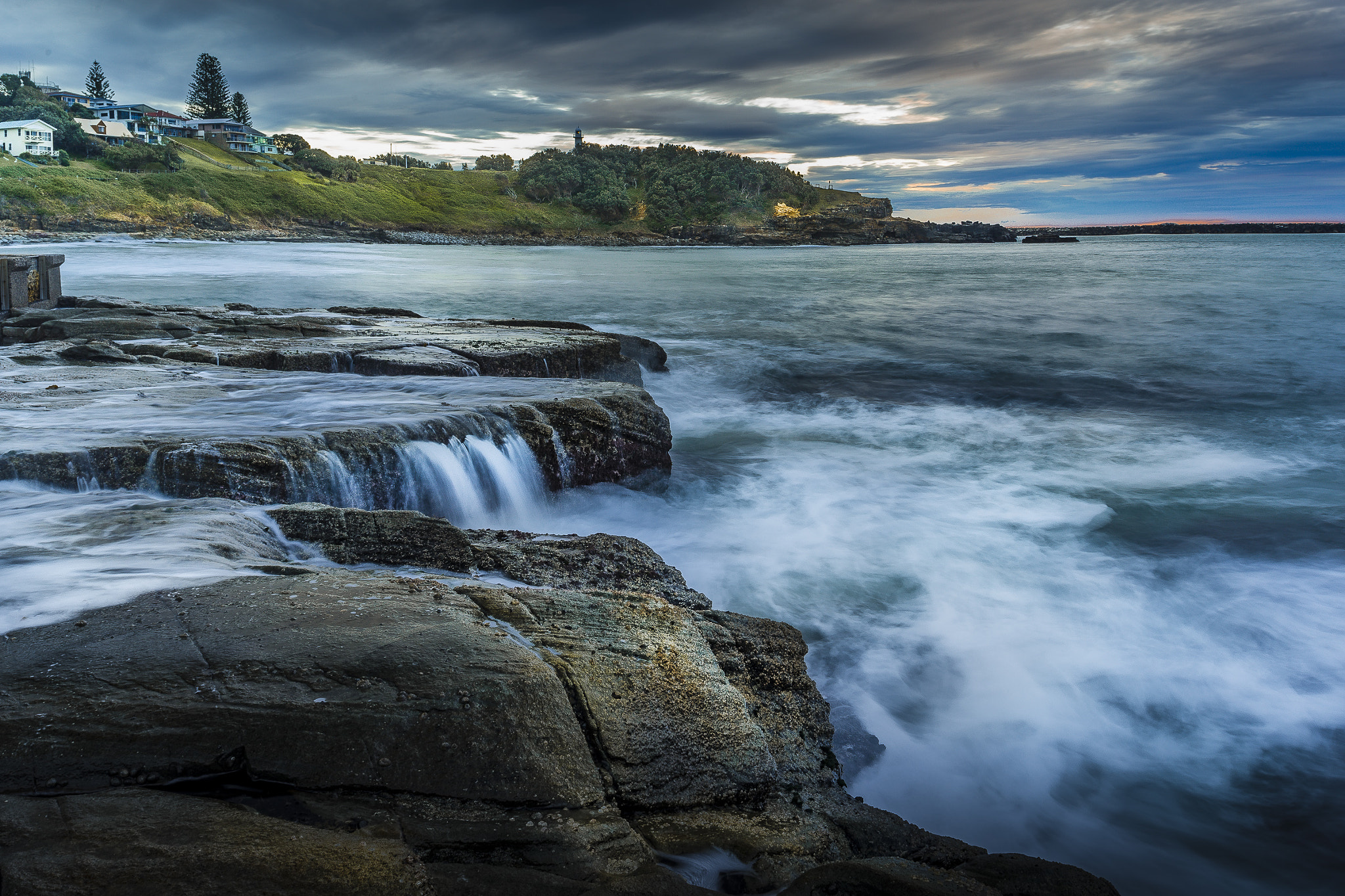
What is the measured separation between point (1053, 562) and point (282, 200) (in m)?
102

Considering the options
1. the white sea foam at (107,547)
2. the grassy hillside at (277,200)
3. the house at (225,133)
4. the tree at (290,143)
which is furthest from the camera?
the tree at (290,143)

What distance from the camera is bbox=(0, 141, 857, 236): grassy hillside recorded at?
222 ft

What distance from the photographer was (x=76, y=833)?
6.14ft

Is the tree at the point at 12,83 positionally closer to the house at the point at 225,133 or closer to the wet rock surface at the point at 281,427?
the house at the point at 225,133

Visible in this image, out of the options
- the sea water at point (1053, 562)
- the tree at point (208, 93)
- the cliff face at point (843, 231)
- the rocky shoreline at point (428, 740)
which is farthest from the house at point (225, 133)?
the rocky shoreline at point (428, 740)

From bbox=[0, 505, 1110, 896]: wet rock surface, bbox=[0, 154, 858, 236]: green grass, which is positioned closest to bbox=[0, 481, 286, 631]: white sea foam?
bbox=[0, 505, 1110, 896]: wet rock surface

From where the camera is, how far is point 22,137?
80.6m

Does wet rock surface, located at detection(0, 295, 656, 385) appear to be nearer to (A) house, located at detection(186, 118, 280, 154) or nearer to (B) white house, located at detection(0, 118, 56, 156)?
(B) white house, located at detection(0, 118, 56, 156)

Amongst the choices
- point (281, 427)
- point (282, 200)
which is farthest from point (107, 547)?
point (282, 200)

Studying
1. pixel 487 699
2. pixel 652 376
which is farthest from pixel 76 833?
pixel 652 376

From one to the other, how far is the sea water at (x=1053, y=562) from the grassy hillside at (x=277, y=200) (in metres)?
72.7

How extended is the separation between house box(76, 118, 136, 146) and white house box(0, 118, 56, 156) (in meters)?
8.05

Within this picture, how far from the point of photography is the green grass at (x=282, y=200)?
6838 centimetres

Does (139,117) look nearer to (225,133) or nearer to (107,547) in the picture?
(225,133)
